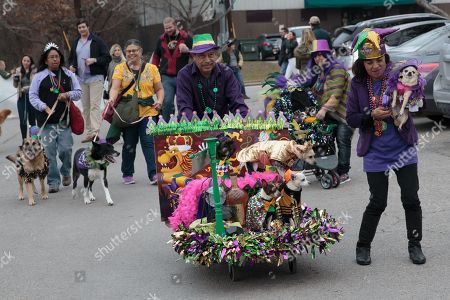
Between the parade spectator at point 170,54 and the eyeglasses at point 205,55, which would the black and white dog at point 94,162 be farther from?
the parade spectator at point 170,54

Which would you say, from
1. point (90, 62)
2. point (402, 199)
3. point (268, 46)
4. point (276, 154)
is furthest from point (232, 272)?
point (268, 46)

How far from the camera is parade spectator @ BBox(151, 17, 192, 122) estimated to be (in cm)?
1238

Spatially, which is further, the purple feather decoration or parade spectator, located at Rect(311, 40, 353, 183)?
the purple feather decoration

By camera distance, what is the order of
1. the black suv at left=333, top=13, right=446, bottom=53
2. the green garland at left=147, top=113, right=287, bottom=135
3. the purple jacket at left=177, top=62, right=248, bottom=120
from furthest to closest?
the black suv at left=333, top=13, right=446, bottom=53 → the purple jacket at left=177, top=62, right=248, bottom=120 → the green garland at left=147, top=113, right=287, bottom=135

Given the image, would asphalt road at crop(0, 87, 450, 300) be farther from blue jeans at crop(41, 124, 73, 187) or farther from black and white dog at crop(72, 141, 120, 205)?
blue jeans at crop(41, 124, 73, 187)

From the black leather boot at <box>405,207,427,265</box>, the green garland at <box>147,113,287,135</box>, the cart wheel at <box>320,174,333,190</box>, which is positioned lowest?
the cart wheel at <box>320,174,333,190</box>

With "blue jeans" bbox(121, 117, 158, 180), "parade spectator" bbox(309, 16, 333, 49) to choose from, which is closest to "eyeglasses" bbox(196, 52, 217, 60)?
"blue jeans" bbox(121, 117, 158, 180)

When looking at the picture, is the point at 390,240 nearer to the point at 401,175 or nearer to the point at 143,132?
the point at 401,175

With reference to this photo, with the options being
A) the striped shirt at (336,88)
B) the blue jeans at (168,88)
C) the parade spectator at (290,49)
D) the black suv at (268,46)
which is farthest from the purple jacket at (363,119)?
the black suv at (268,46)

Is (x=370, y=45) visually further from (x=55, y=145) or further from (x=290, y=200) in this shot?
(x=55, y=145)

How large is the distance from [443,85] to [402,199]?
20.3 ft

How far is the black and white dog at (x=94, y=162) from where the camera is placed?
9344 mm

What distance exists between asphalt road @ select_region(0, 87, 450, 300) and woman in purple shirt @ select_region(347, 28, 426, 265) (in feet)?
1.53

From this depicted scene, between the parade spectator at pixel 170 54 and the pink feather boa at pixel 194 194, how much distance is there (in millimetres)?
6591
